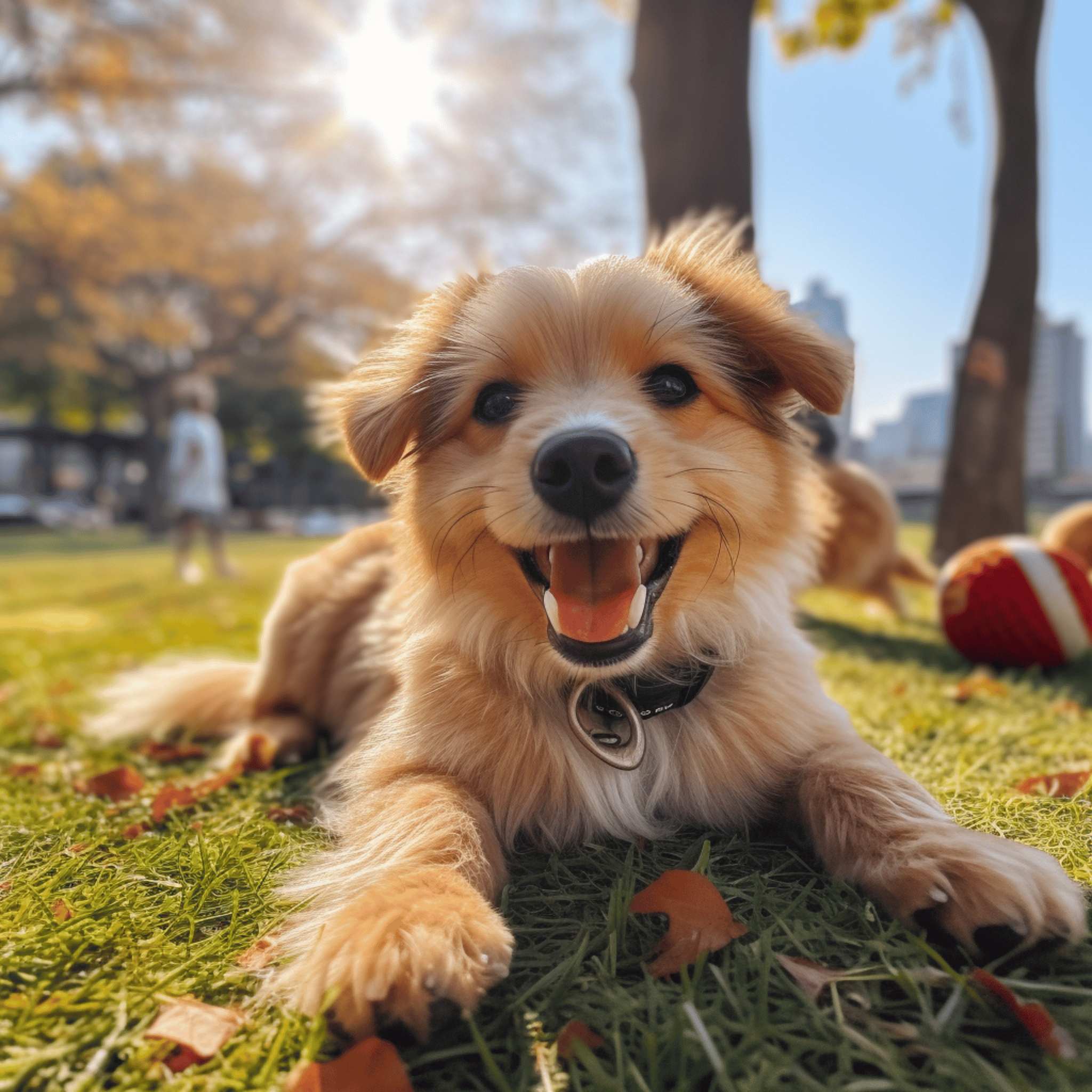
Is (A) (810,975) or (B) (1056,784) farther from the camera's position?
(B) (1056,784)

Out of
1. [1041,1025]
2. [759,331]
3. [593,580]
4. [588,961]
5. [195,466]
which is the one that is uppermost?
[759,331]

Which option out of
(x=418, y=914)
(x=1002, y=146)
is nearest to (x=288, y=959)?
(x=418, y=914)

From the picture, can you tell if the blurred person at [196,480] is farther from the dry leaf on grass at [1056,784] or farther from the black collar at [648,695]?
the dry leaf on grass at [1056,784]

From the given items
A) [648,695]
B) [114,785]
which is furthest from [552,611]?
[114,785]

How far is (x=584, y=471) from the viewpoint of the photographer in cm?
199

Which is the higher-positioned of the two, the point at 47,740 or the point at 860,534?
the point at 860,534

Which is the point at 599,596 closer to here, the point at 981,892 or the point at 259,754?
the point at 981,892

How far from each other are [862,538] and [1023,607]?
6.36 feet

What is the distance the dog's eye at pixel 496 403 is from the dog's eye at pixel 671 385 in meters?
0.41

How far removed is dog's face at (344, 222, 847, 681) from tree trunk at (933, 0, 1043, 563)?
6567mm

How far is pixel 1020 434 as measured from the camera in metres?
8.38

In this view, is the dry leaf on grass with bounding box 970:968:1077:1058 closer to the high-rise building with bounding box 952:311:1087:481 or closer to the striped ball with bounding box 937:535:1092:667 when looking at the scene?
the striped ball with bounding box 937:535:1092:667

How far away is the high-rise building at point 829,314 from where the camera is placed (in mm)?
2668

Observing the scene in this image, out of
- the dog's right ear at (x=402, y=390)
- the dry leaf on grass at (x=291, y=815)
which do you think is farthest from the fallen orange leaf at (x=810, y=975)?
the dog's right ear at (x=402, y=390)
